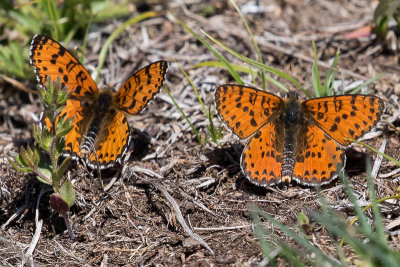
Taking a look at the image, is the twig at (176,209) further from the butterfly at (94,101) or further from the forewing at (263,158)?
the forewing at (263,158)

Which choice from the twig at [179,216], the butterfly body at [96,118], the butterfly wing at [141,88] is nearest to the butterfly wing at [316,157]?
the twig at [179,216]

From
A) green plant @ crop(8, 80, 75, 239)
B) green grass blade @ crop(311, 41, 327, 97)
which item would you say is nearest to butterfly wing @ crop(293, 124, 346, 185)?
green grass blade @ crop(311, 41, 327, 97)

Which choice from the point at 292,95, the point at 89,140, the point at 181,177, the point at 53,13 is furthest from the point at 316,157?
the point at 53,13

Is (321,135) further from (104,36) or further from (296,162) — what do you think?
(104,36)

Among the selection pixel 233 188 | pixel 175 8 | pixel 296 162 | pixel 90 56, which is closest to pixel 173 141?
pixel 233 188

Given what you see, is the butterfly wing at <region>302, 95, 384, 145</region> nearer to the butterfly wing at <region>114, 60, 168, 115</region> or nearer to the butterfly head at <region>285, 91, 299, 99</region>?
the butterfly head at <region>285, 91, 299, 99</region>

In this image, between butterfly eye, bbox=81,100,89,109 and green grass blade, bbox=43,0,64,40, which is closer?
butterfly eye, bbox=81,100,89,109

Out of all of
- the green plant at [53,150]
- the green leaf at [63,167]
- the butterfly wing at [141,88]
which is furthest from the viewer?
the butterfly wing at [141,88]

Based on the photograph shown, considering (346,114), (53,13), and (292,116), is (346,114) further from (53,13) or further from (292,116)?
(53,13)
